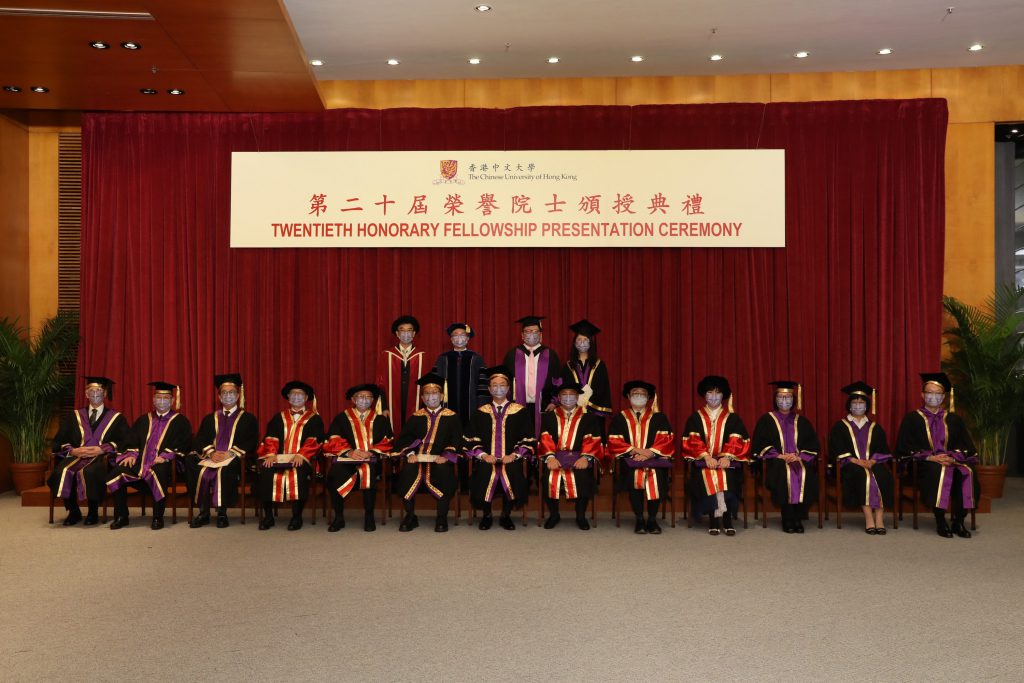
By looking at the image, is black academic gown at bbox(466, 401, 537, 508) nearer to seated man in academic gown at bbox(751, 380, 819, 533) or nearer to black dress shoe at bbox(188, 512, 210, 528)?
seated man in academic gown at bbox(751, 380, 819, 533)

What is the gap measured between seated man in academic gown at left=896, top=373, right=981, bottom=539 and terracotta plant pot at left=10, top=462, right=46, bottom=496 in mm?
7153

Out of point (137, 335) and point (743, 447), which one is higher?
point (137, 335)

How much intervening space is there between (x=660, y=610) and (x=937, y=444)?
→ 3355 mm

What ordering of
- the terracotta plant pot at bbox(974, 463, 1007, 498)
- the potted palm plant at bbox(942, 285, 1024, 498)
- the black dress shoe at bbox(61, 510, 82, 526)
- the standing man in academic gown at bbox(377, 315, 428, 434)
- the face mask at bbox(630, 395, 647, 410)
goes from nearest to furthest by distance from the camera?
the black dress shoe at bbox(61, 510, 82, 526), the face mask at bbox(630, 395, 647, 410), the potted palm plant at bbox(942, 285, 1024, 498), the terracotta plant pot at bbox(974, 463, 1007, 498), the standing man in academic gown at bbox(377, 315, 428, 434)

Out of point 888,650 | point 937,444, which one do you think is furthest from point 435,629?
point 937,444

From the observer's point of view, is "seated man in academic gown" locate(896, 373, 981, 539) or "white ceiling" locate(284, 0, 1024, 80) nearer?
"seated man in academic gown" locate(896, 373, 981, 539)

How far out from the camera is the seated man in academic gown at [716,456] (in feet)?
20.3

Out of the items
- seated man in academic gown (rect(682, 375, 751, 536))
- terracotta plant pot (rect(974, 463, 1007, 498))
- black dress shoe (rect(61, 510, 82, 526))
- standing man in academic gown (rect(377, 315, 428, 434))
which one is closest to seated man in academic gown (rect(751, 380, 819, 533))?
seated man in academic gown (rect(682, 375, 751, 536))

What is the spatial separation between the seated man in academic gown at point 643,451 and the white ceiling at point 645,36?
2852 mm

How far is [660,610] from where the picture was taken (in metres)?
4.24

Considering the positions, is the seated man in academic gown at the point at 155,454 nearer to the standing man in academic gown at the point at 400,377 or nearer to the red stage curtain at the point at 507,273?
the red stage curtain at the point at 507,273

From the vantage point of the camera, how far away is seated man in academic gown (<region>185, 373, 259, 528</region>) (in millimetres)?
6386

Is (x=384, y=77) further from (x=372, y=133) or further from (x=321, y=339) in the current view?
(x=321, y=339)

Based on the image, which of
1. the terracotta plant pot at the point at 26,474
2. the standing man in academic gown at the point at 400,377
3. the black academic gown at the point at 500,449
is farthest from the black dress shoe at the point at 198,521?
the terracotta plant pot at the point at 26,474
